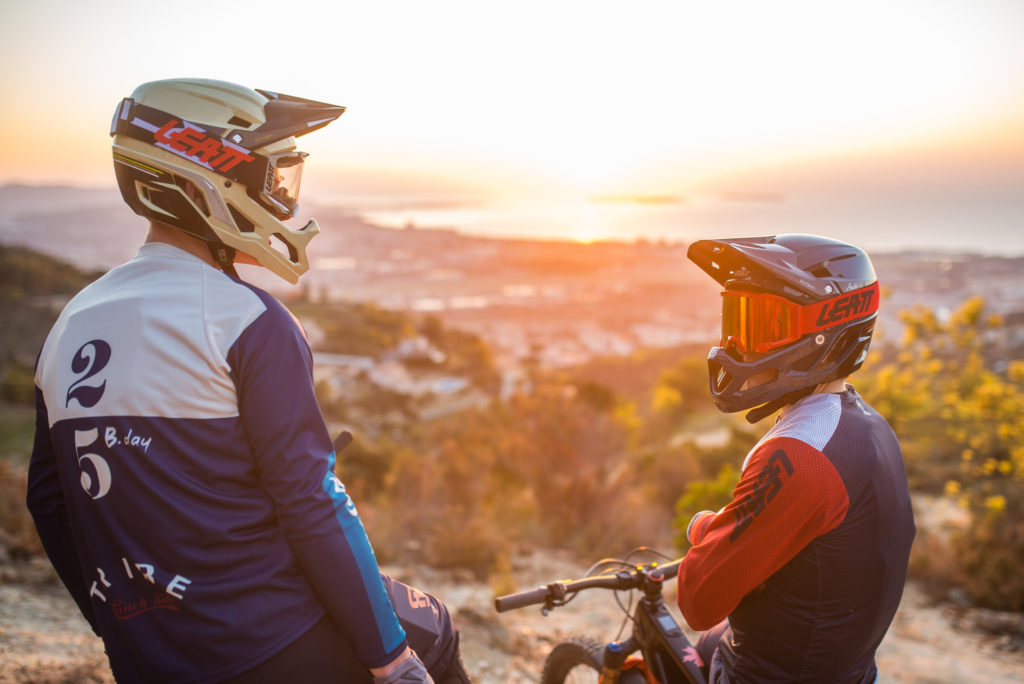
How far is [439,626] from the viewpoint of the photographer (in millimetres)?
2041

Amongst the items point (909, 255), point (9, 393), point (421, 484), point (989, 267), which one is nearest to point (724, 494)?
point (421, 484)

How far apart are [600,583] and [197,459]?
6.00 ft

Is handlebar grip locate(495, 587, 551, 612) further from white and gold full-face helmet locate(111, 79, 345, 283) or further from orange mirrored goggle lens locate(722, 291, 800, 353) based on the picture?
white and gold full-face helmet locate(111, 79, 345, 283)

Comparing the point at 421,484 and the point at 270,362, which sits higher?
the point at 270,362

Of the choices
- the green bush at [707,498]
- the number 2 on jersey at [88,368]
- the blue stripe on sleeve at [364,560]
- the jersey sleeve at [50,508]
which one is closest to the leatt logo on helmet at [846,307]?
the blue stripe on sleeve at [364,560]

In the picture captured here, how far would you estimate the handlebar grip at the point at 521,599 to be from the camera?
223 cm

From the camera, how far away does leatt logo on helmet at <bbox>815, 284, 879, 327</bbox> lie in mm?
2068

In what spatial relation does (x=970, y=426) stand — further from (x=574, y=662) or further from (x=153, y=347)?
(x=153, y=347)

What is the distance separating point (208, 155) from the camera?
1752 mm

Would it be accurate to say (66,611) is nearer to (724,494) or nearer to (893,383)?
(724,494)

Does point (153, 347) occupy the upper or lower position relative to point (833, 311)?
upper

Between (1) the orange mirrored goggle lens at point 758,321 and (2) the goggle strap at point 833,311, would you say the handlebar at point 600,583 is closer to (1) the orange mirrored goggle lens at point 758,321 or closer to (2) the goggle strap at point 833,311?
(1) the orange mirrored goggle lens at point 758,321

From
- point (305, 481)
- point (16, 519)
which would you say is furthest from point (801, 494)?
point (16, 519)

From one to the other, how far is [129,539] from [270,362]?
60 cm
